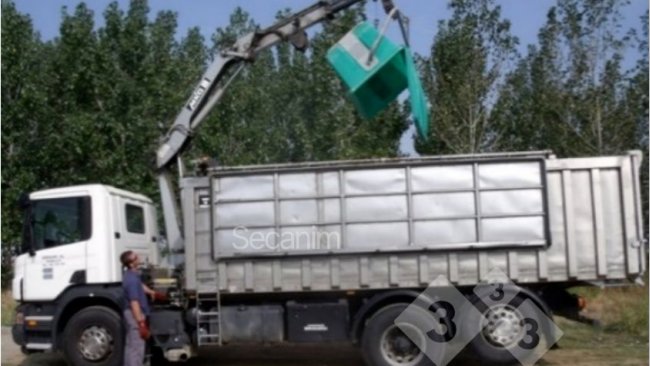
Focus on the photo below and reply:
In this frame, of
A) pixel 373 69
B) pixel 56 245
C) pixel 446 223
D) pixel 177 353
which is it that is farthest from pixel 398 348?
pixel 56 245

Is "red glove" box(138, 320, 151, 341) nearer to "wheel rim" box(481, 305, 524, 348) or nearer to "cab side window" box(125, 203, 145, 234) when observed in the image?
"cab side window" box(125, 203, 145, 234)

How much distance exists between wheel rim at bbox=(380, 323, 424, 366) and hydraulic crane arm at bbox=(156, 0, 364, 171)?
156 inches

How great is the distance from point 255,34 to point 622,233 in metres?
5.71

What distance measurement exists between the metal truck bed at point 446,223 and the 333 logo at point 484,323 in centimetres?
21

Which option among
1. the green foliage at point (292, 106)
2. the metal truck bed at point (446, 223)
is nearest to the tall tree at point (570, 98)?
the green foliage at point (292, 106)

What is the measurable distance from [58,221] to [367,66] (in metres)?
4.53

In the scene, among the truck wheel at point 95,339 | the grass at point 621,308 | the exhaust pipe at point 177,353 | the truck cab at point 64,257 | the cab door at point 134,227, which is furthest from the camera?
the grass at point 621,308

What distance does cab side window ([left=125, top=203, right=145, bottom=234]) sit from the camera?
12.8 meters

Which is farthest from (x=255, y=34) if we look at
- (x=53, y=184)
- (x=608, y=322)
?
(x=53, y=184)

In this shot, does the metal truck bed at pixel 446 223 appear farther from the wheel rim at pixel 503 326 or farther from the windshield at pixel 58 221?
the windshield at pixel 58 221

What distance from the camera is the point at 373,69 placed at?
12.1 meters

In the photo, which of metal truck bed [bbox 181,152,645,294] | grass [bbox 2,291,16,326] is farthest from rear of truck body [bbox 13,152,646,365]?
grass [bbox 2,291,16,326]

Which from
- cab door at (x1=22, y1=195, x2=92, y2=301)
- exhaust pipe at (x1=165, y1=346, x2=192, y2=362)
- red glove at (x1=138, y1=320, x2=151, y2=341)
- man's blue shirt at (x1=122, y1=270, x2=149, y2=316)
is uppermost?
cab door at (x1=22, y1=195, x2=92, y2=301)

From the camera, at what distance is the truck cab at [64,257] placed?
12.2 meters
